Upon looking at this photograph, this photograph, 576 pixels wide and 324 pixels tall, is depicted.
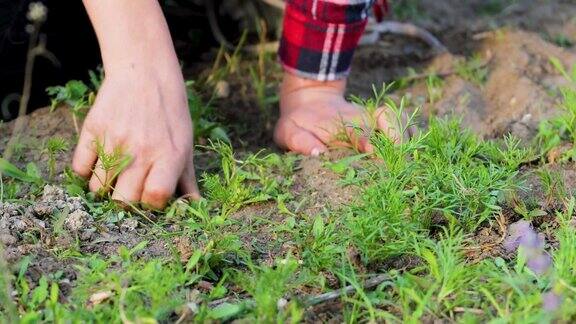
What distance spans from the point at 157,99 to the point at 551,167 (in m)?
0.90

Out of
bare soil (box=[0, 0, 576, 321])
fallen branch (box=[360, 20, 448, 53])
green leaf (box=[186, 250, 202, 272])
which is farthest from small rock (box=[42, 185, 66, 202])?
fallen branch (box=[360, 20, 448, 53])

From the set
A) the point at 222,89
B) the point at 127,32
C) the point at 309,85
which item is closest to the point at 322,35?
the point at 309,85

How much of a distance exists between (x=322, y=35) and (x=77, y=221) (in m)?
0.90

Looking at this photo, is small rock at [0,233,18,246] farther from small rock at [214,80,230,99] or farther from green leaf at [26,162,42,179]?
small rock at [214,80,230,99]

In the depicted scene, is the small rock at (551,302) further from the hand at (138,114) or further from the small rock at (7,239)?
Result: the small rock at (7,239)

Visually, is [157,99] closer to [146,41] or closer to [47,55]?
[146,41]

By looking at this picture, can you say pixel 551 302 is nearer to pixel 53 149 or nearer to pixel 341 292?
pixel 341 292

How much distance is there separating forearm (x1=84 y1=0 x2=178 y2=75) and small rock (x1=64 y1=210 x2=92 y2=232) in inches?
13.0

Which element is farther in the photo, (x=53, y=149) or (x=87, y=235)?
(x=53, y=149)

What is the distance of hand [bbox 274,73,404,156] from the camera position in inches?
89.5

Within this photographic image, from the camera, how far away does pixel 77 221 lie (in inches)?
75.9

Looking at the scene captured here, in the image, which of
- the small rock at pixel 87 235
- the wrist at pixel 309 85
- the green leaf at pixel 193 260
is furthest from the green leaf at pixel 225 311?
the wrist at pixel 309 85

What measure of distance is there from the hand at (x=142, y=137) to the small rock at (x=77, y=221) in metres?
0.10

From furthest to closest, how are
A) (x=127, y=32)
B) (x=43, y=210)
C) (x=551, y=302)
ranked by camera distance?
(x=127, y=32) < (x=43, y=210) < (x=551, y=302)
